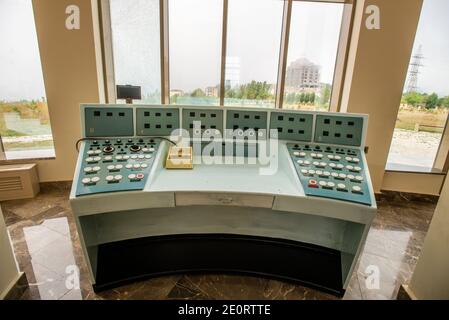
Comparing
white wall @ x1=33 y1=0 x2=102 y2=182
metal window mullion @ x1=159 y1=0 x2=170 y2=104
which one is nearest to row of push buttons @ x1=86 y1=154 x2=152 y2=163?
white wall @ x1=33 y1=0 x2=102 y2=182

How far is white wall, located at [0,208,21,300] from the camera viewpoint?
→ 62.5 inches

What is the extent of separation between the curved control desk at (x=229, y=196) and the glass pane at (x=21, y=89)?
5.64ft

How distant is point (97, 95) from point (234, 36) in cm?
173

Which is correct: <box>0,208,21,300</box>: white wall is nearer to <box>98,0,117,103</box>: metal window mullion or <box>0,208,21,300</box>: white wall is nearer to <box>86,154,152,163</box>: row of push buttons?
<box>86,154,152,163</box>: row of push buttons

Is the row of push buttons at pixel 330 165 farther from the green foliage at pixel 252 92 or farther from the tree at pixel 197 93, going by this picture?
the tree at pixel 197 93

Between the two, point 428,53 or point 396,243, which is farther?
point 428,53

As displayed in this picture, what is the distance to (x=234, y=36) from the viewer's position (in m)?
3.16

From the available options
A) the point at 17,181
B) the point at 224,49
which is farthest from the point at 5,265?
the point at 224,49

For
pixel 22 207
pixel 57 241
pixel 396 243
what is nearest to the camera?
pixel 57 241

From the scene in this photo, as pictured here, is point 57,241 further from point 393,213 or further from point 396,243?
point 393,213

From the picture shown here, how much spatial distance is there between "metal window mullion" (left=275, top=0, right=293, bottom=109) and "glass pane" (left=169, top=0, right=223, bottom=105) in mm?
753

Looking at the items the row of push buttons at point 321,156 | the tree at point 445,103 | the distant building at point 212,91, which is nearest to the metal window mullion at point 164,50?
the distant building at point 212,91

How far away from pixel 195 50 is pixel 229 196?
2.28 metres
